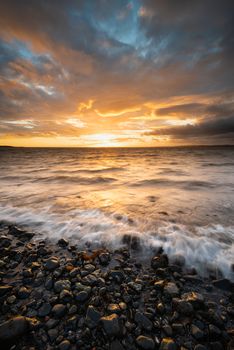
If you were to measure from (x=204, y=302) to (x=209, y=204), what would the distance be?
197 inches

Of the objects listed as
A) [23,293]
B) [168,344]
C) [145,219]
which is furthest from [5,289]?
[145,219]

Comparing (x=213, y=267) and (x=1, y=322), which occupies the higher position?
(x=1, y=322)

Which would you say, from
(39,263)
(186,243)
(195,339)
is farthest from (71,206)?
(195,339)

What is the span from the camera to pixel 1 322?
1.97 metres

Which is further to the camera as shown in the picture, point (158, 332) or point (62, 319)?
point (62, 319)

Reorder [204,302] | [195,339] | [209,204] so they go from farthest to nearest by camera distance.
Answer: [209,204], [204,302], [195,339]

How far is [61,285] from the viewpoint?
250 cm

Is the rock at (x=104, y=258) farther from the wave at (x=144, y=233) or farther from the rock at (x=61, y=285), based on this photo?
the rock at (x=61, y=285)

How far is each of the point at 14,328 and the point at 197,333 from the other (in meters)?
2.12

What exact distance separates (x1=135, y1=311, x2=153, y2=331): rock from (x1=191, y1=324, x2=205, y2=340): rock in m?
0.49

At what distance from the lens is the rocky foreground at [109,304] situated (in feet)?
6.02

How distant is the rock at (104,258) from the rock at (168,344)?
154 cm

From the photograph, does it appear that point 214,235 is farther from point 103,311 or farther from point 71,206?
point 71,206

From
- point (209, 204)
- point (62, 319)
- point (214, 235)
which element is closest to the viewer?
point (62, 319)
